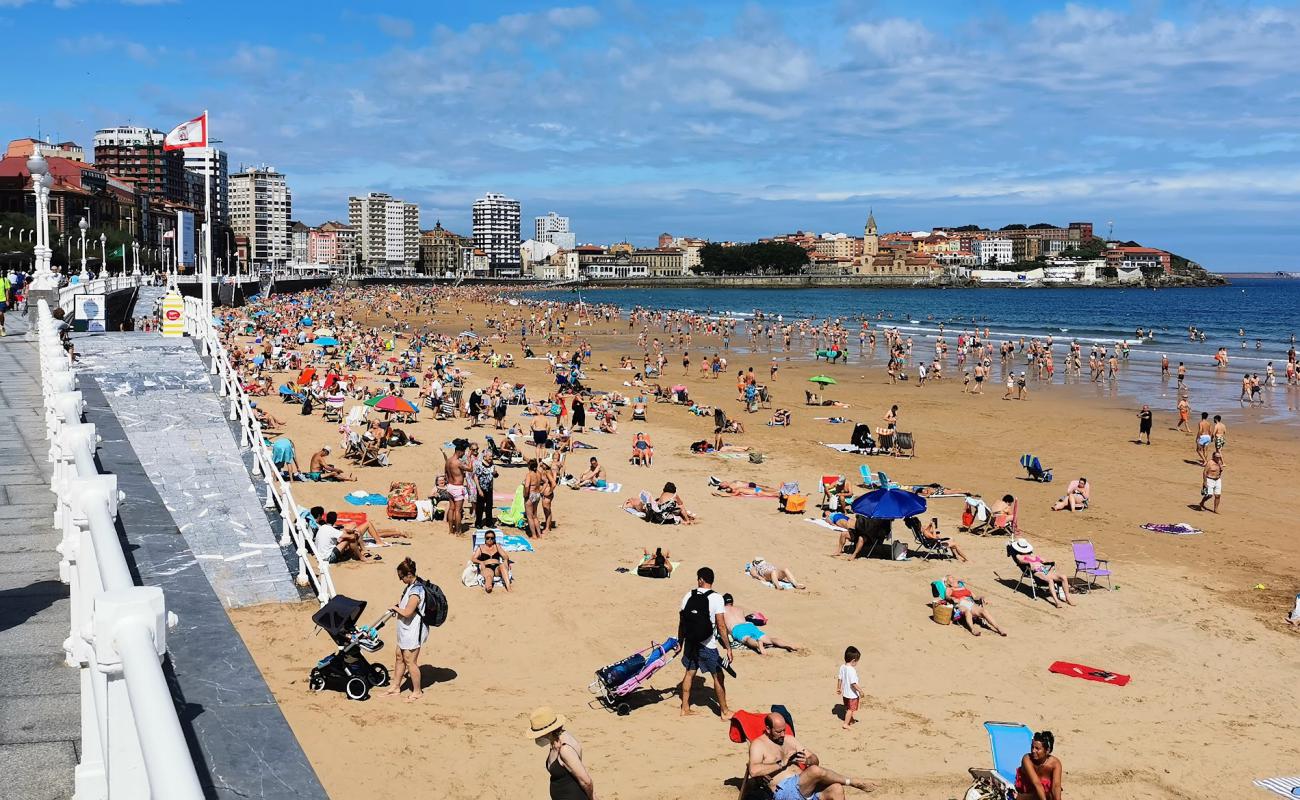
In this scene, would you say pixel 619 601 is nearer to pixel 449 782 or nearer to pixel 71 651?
pixel 449 782

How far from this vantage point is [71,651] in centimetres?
395

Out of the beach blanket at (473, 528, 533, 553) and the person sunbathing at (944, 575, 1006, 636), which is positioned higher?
the beach blanket at (473, 528, 533, 553)

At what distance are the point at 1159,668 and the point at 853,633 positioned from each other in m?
2.79

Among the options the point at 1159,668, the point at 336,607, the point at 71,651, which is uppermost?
the point at 71,651

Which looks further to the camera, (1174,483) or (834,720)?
(1174,483)

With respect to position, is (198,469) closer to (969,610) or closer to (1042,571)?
(969,610)

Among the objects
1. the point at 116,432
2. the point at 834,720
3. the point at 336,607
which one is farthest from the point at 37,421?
the point at 834,720

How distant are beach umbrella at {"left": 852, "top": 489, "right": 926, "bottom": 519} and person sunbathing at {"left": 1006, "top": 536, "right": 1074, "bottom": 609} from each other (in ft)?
3.91

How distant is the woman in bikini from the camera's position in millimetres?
11031

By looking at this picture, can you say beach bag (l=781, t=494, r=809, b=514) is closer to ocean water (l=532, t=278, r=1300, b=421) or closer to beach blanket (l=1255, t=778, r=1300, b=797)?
beach blanket (l=1255, t=778, r=1300, b=797)

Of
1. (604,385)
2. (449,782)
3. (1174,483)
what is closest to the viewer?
(449,782)

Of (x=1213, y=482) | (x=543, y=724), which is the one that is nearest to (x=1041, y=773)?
(x=543, y=724)

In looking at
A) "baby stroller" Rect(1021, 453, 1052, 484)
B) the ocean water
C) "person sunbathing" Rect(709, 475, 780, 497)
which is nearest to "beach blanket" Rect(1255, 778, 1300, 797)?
"person sunbathing" Rect(709, 475, 780, 497)

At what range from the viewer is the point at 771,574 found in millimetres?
11766
